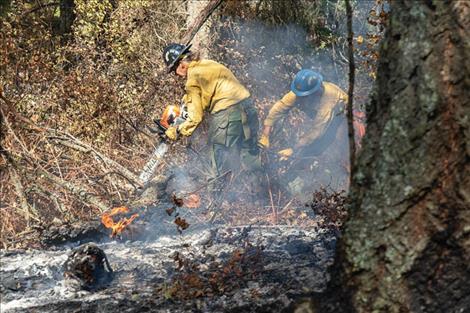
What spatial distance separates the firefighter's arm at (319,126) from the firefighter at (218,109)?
692 millimetres

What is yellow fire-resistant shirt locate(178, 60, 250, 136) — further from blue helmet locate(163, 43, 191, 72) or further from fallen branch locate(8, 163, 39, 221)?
fallen branch locate(8, 163, 39, 221)

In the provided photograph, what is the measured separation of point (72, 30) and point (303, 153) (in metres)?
5.95

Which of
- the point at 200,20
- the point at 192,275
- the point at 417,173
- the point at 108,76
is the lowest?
the point at 192,275

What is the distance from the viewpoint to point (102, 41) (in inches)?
425

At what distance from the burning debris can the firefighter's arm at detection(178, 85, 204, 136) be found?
2.56 meters

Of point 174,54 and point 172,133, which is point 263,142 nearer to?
point 172,133

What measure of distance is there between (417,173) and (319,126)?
5148 mm

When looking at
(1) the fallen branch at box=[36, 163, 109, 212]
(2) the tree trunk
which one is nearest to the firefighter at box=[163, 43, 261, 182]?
(1) the fallen branch at box=[36, 163, 109, 212]

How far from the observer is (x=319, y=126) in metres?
7.34

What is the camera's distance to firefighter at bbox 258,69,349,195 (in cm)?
722

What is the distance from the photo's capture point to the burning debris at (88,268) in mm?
4043

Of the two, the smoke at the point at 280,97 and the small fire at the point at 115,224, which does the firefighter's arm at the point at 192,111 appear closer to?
the smoke at the point at 280,97

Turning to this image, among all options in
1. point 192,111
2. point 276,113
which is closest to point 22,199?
point 192,111

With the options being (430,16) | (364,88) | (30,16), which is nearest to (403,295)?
(430,16)
